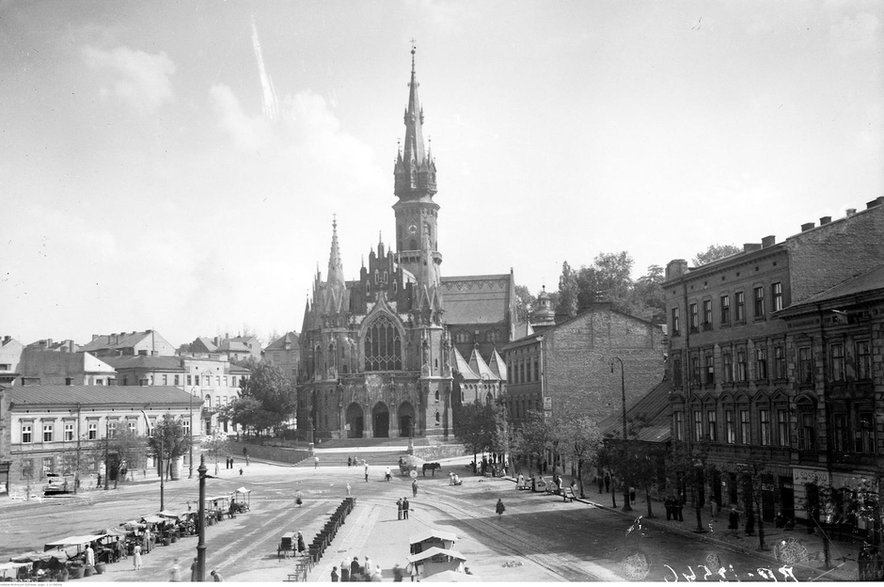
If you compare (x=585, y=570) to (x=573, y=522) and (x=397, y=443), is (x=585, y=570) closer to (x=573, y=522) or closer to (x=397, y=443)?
(x=573, y=522)

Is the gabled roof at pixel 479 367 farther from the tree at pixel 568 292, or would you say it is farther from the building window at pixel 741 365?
the building window at pixel 741 365

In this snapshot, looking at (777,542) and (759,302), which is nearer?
(777,542)

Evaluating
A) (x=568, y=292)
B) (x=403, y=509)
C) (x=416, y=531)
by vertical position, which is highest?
(x=568, y=292)

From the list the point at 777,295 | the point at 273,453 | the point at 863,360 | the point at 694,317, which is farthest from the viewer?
the point at 273,453

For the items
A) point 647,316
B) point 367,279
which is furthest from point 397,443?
point 647,316

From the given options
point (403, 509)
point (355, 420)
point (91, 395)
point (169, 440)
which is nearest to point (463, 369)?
point (355, 420)

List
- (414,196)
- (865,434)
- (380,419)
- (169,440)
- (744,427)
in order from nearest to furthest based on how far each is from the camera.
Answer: (865,434)
(744,427)
(169,440)
(380,419)
(414,196)

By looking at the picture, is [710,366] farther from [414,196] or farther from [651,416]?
[414,196]
